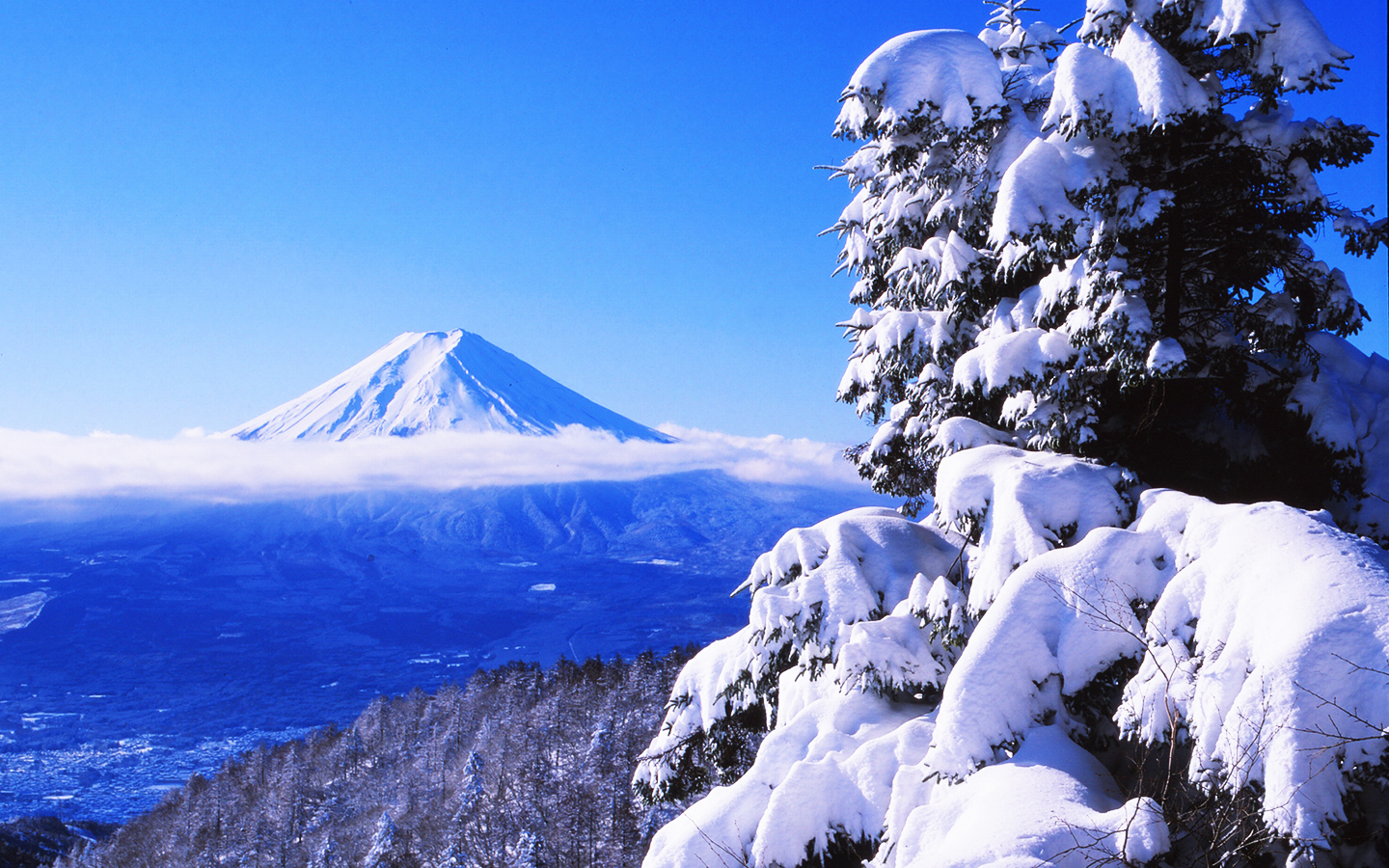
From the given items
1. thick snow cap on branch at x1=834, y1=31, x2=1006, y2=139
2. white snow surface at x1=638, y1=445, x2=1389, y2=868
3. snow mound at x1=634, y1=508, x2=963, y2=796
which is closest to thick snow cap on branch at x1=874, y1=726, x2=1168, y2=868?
white snow surface at x1=638, y1=445, x2=1389, y2=868

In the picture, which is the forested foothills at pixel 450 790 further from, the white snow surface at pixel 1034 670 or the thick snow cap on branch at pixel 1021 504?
the thick snow cap on branch at pixel 1021 504

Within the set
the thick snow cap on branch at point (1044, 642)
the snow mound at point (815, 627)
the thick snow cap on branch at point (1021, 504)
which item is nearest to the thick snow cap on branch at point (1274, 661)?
the thick snow cap on branch at point (1044, 642)

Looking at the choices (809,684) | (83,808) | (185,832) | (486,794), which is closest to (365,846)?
(486,794)

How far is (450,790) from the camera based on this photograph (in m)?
71.8

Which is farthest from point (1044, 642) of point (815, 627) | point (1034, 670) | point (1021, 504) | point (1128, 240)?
point (1128, 240)

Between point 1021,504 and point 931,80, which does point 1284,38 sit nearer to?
point 931,80

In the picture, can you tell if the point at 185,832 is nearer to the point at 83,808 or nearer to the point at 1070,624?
the point at 83,808

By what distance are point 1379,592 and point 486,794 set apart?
6627 centimetres

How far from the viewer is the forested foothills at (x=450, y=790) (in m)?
49.5

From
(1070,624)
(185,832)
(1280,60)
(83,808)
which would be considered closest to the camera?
(1070,624)

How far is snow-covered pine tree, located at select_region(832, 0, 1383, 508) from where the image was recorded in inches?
244

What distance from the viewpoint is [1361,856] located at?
13.3 ft

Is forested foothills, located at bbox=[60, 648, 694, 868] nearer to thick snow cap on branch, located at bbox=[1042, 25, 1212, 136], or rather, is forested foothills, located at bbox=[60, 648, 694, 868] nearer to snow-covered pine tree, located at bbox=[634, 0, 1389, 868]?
snow-covered pine tree, located at bbox=[634, 0, 1389, 868]

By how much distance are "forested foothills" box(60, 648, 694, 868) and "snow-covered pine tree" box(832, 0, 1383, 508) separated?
33237 millimetres
